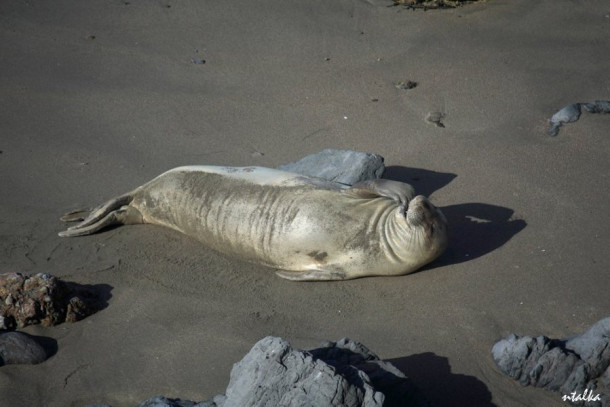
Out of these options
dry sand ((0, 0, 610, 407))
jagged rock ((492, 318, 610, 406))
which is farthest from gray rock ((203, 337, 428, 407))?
jagged rock ((492, 318, 610, 406))

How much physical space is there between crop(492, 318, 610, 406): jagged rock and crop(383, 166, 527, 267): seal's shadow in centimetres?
124

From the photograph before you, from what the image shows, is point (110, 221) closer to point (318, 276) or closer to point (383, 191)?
point (318, 276)

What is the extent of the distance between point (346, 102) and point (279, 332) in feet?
11.2

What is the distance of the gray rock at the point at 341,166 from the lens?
242 inches

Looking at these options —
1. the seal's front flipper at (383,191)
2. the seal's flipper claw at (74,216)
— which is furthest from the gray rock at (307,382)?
the seal's flipper claw at (74,216)

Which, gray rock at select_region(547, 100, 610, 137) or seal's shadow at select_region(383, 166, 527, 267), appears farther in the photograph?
gray rock at select_region(547, 100, 610, 137)

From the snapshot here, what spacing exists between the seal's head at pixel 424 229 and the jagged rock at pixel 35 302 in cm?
256

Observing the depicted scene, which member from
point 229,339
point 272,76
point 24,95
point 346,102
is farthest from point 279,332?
point 24,95

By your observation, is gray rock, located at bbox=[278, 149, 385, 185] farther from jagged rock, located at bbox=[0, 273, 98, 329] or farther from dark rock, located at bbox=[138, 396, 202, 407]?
dark rock, located at bbox=[138, 396, 202, 407]

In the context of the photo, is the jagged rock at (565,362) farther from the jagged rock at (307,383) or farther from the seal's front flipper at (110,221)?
the seal's front flipper at (110,221)

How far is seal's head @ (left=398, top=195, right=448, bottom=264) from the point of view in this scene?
5.23 meters

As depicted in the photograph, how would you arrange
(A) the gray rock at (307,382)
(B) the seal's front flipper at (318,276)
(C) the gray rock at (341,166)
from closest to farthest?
(A) the gray rock at (307,382) → (B) the seal's front flipper at (318,276) → (C) the gray rock at (341,166)

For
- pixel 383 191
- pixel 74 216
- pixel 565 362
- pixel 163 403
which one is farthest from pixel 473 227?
pixel 74 216

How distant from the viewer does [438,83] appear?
776cm
